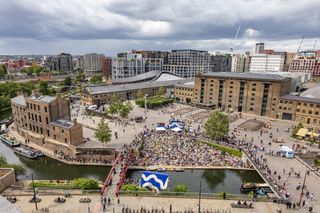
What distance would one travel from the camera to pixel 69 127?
53.9 m

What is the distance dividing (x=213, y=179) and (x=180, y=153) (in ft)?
31.0

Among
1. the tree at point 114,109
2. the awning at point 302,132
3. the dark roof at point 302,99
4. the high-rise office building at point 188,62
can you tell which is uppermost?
the high-rise office building at point 188,62

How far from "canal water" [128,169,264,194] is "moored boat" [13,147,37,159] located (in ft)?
82.0

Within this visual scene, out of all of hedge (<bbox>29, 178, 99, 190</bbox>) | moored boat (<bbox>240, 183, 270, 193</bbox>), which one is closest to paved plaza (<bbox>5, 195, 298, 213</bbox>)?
hedge (<bbox>29, 178, 99, 190</bbox>)

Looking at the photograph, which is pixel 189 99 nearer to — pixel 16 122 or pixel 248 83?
pixel 248 83

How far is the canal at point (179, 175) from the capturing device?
44.6 m

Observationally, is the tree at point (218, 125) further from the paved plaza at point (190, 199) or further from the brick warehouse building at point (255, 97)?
the brick warehouse building at point (255, 97)

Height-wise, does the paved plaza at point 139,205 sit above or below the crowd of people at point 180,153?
above

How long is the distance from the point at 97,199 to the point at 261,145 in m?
40.4

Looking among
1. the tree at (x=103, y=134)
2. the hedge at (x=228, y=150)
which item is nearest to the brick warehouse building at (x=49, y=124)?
the tree at (x=103, y=134)

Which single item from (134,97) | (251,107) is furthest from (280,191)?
(134,97)

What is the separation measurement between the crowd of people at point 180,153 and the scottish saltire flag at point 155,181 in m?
11.4

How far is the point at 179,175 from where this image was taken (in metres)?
47.0

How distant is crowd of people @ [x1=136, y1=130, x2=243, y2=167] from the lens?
50.1 m
